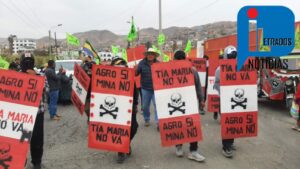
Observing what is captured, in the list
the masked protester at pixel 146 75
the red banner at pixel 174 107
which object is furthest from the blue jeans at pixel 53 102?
the red banner at pixel 174 107

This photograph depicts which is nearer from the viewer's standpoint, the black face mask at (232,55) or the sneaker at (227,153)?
the sneaker at (227,153)

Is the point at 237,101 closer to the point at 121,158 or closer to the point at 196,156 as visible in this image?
the point at 196,156

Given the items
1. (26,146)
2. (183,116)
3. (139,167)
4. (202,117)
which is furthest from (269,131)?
(26,146)

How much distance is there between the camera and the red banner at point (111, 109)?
6438 mm

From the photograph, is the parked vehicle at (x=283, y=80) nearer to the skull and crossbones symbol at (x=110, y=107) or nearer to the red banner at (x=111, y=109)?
the red banner at (x=111, y=109)

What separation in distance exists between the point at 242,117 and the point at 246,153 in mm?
658

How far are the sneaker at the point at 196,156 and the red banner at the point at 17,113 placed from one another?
2767mm

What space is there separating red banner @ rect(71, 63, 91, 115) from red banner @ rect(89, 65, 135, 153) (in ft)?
4.39

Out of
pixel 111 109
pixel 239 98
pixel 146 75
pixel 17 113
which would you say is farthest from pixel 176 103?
pixel 146 75

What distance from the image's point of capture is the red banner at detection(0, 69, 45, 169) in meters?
5.00

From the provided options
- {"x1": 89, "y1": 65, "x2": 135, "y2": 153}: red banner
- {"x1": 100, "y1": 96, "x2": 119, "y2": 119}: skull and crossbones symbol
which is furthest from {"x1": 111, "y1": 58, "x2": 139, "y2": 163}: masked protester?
{"x1": 100, "y1": 96, "x2": 119, "y2": 119}: skull and crossbones symbol

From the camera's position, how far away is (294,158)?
671cm

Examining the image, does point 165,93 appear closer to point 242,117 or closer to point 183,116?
point 183,116

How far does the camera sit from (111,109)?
6.49m
